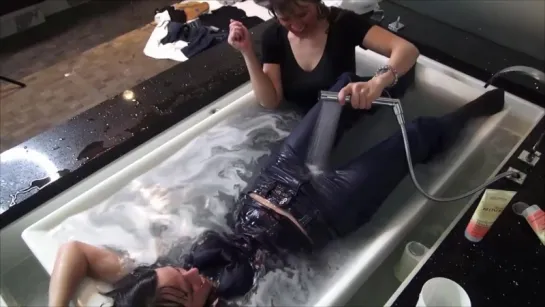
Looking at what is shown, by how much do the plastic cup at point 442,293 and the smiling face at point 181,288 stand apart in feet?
1.73

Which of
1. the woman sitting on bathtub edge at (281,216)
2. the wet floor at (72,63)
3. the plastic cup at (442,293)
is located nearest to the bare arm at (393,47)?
the woman sitting on bathtub edge at (281,216)

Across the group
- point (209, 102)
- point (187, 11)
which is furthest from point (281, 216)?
point (187, 11)

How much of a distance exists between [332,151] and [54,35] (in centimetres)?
223

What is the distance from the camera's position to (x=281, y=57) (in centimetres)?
167

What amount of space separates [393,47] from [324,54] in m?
0.22

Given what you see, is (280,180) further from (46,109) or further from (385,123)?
(46,109)

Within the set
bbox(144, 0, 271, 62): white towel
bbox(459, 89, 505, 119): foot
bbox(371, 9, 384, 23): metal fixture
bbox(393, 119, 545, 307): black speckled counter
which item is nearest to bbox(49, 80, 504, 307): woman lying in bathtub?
bbox(459, 89, 505, 119): foot

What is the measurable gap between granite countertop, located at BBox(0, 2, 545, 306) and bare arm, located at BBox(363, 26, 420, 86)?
50 cm

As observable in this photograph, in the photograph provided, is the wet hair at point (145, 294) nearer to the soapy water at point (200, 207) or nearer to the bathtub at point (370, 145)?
the bathtub at point (370, 145)

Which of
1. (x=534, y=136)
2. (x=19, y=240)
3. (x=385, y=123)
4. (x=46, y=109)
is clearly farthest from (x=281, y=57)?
(x=46, y=109)

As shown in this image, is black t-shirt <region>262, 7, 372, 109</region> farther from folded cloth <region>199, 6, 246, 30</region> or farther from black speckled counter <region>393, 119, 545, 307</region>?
folded cloth <region>199, 6, 246, 30</region>

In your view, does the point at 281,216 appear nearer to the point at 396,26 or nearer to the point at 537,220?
the point at 537,220

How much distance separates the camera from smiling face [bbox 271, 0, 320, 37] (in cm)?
143

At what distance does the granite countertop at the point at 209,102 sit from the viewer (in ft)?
4.24
